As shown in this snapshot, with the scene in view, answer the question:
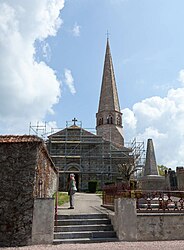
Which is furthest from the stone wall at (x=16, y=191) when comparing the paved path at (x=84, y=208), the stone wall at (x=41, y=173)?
the paved path at (x=84, y=208)

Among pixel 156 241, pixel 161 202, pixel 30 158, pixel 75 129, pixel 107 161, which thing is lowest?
pixel 156 241

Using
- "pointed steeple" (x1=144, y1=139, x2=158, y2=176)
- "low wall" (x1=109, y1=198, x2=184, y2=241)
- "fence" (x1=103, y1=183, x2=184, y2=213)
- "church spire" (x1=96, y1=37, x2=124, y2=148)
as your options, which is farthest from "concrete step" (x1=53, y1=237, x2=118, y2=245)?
"church spire" (x1=96, y1=37, x2=124, y2=148)

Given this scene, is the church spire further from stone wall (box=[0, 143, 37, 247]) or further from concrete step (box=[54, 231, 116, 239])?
stone wall (box=[0, 143, 37, 247])

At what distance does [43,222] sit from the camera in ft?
24.0

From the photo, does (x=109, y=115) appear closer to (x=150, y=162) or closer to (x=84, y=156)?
(x=84, y=156)

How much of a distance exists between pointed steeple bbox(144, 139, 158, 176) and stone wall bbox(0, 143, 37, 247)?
39.2 feet

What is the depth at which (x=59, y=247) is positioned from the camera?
267 inches

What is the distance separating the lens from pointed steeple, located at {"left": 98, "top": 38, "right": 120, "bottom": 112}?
43.1m

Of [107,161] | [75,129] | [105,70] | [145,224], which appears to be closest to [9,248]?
[145,224]

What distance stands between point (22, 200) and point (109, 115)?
35325mm

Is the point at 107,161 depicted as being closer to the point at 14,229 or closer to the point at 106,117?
the point at 106,117

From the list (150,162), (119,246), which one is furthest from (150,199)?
(150,162)

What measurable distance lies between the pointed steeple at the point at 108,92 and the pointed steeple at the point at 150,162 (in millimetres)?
24128

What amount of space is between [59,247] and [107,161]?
2810 centimetres
